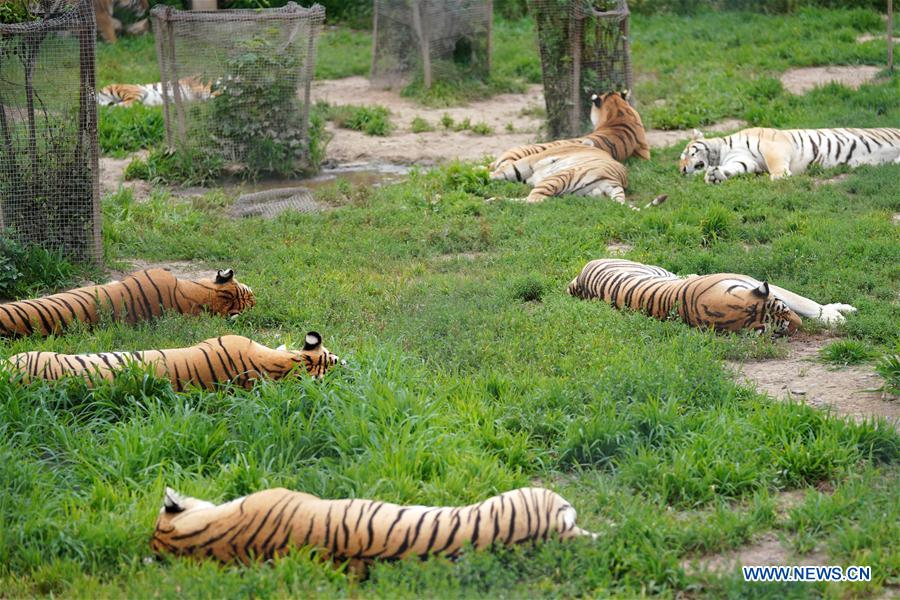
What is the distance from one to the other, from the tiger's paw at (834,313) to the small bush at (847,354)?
0.43 meters

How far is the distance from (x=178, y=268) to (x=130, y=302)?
5.09ft

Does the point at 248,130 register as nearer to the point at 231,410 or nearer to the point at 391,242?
the point at 391,242

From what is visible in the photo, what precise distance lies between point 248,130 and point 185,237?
2372 mm

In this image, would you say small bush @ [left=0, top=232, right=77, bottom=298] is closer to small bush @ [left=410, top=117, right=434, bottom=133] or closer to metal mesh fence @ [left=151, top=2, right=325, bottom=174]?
metal mesh fence @ [left=151, top=2, right=325, bottom=174]

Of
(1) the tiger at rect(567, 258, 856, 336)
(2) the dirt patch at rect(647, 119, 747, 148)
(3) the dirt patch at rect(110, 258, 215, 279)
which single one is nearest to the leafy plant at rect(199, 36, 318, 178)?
(3) the dirt patch at rect(110, 258, 215, 279)

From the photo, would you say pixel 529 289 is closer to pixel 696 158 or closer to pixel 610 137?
pixel 696 158

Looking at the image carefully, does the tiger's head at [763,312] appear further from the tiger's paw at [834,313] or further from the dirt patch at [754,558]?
the dirt patch at [754,558]

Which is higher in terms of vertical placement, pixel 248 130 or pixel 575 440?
pixel 248 130

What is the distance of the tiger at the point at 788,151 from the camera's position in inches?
→ 378

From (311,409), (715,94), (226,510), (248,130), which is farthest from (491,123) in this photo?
(226,510)

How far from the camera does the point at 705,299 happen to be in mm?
6004

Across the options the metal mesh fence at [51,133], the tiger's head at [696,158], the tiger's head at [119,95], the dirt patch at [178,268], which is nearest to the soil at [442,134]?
the tiger's head at [696,158]

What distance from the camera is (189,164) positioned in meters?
10.3

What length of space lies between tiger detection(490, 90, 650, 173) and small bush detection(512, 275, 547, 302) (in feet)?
10.4
